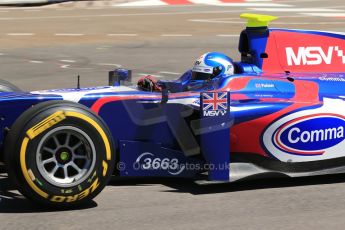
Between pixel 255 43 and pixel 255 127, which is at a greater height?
pixel 255 43

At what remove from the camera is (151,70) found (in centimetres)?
1468

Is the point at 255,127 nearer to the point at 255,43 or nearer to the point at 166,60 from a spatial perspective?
the point at 255,43

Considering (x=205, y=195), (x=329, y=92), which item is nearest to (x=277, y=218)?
(x=205, y=195)

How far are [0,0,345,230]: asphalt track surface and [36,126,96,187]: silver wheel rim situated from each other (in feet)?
0.82

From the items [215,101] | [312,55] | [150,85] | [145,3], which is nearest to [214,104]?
[215,101]

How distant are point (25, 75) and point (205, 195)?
8.35 metres

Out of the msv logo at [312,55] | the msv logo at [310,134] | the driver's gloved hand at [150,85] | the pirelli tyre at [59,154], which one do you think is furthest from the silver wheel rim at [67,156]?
the msv logo at [312,55]

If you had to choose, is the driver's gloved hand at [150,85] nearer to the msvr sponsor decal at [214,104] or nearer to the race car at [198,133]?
the race car at [198,133]

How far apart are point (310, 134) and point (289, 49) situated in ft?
5.37

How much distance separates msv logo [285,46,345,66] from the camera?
8.12m

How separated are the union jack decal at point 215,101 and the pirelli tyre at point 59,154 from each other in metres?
0.86

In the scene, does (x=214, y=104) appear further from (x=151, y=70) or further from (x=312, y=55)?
(x=151, y=70)

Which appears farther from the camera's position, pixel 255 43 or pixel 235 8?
pixel 235 8

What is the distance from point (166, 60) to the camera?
52.2 feet
